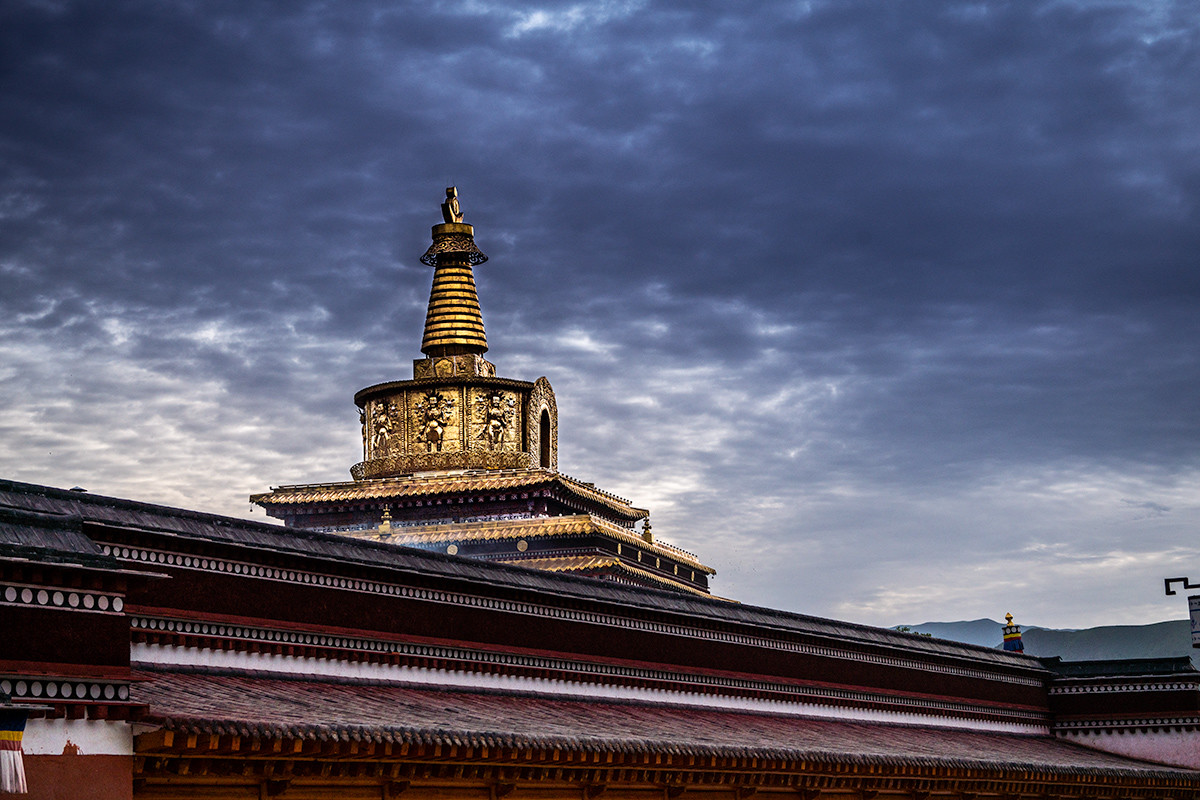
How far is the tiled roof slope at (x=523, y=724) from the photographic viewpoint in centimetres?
1673

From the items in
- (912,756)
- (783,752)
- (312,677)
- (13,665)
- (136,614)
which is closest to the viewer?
(13,665)

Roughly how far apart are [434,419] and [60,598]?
104 feet

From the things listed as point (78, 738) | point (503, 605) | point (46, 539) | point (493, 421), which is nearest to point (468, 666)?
point (503, 605)

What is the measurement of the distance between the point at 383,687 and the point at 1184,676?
2625 cm

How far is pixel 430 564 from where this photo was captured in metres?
24.7

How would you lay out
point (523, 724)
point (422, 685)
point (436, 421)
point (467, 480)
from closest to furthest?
point (523, 724) < point (422, 685) < point (467, 480) < point (436, 421)

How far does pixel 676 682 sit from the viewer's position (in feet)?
96.9

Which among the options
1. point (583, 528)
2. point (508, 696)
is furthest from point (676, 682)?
point (583, 528)

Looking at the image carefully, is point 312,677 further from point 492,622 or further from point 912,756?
point 912,756

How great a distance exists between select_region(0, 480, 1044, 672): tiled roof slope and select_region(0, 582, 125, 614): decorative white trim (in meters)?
3.12

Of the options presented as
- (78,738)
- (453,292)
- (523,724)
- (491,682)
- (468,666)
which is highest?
(453,292)

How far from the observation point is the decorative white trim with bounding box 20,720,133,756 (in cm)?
1412

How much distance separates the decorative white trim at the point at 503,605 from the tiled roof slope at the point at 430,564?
25cm

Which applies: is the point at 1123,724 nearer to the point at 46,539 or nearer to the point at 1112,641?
the point at 46,539
